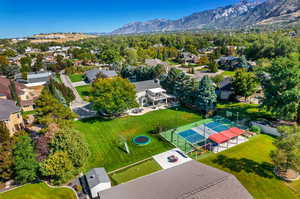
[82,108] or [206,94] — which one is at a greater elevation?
[206,94]

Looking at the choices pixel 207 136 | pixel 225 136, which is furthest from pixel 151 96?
pixel 225 136

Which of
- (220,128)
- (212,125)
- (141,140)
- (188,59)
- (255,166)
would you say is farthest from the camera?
(188,59)

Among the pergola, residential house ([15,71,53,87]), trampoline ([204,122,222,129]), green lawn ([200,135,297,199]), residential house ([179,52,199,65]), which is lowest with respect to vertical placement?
green lawn ([200,135,297,199])

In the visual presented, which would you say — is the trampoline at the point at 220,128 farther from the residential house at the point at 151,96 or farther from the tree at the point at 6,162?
the tree at the point at 6,162

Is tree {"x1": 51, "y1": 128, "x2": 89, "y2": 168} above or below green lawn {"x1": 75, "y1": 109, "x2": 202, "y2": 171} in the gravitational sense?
above

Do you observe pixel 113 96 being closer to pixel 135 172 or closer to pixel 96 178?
pixel 135 172

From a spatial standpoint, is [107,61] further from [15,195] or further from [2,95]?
[15,195]

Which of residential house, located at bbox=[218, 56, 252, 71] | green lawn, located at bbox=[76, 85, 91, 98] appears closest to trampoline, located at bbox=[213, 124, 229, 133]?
green lawn, located at bbox=[76, 85, 91, 98]

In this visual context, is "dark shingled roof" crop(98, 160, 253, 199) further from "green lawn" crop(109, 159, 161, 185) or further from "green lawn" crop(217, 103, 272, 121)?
"green lawn" crop(217, 103, 272, 121)
